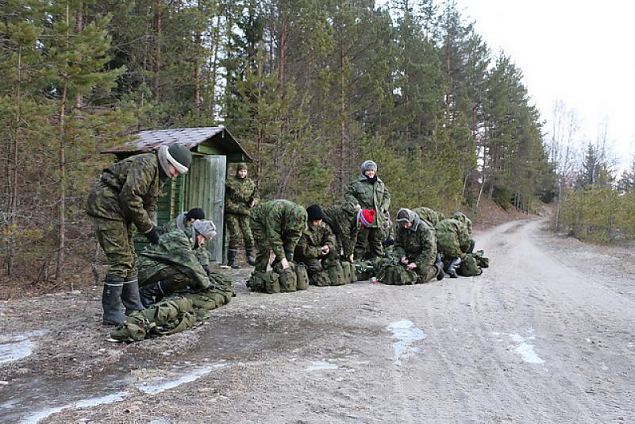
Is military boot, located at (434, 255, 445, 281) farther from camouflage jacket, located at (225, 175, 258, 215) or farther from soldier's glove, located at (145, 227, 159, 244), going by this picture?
soldier's glove, located at (145, 227, 159, 244)

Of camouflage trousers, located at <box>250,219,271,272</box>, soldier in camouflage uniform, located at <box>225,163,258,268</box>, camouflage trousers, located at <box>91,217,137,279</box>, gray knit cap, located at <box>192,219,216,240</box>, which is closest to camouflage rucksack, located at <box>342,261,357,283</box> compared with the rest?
camouflage trousers, located at <box>250,219,271,272</box>

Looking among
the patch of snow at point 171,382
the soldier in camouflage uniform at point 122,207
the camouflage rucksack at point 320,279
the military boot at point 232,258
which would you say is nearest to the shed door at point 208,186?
the military boot at point 232,258

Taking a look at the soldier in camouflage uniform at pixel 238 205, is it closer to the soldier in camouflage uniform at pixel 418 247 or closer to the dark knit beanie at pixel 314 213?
the dark knit beanie at pixel 314 213

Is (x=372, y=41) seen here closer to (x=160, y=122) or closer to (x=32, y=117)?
(x=160, y=122)

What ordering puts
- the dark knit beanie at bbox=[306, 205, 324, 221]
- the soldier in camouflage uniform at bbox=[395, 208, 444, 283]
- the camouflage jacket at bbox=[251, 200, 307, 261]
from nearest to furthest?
the camouflage jacket at bbox=[251, 200, 307, 261]
the dark knit beanie at bbox=[306, 205, 324, 221]
the soldier in camouflage uniform at bbox=[395, 208, 444, 283]

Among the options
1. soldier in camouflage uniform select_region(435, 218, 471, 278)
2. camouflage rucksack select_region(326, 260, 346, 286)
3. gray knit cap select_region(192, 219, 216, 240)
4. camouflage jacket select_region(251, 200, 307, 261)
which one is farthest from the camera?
soldier in camouflage uniform select_region(435, 218, 471, 278)

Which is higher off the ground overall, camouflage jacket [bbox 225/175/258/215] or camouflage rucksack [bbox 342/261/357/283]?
camouflage jacket [bbox 225/175/258/215]

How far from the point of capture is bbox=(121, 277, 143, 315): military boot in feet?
16.4

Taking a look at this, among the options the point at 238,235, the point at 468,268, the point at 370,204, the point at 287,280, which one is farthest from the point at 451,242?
the point at 238,235

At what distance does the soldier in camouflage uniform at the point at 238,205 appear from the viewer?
376 inches

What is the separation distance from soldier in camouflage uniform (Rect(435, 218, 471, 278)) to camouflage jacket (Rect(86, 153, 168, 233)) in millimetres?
6036

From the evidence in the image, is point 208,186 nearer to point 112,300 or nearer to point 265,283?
point 265,283

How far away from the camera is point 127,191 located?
4.70 metres

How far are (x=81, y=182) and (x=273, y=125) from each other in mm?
5067
